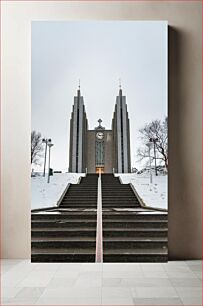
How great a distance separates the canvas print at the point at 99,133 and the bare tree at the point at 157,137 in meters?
0.01

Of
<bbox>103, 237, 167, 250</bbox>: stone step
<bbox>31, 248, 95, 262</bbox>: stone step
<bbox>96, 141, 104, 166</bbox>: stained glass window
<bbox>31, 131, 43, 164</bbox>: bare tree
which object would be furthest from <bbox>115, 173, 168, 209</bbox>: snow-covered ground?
<bbox>31, 131, 43, 164</bbox>: bare tree

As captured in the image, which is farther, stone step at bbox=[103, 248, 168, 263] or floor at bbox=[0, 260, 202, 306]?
stone step at bbox=[103, 248, 168, 263]

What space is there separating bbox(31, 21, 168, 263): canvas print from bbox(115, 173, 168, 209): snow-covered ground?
11 millimetres

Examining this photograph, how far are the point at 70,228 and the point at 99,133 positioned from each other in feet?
3.57

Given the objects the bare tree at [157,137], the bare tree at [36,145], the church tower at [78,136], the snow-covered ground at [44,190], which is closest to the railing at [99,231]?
the church tower at [78,136]

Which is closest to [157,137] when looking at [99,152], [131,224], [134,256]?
[99,152]

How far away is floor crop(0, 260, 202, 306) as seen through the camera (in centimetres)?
351

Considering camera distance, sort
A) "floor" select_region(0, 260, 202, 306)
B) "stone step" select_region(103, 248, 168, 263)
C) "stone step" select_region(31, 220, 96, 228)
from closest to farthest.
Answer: "floor" select_region(0, 260, 202, 306) → "stone step" select_region(103, 248, 168, 263) → "stone step" select_region(31, 220, 96, 228)

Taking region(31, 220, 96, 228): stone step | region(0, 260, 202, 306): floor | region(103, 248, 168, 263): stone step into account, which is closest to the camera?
region(0, 260, 202, 306): floor

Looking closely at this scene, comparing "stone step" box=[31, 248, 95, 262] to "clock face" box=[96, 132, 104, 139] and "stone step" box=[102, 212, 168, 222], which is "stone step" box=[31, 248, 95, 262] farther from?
"clock face" box=[96, 132, 104, 139]

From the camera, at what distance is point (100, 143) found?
5023 millimetres

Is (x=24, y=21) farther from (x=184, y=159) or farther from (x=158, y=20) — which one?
(x=184, y=159)

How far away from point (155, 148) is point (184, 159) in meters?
0.36

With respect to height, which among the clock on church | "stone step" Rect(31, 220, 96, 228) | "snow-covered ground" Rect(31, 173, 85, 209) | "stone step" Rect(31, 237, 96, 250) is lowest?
"stone step" Rect(31, 237, 96, 250)
